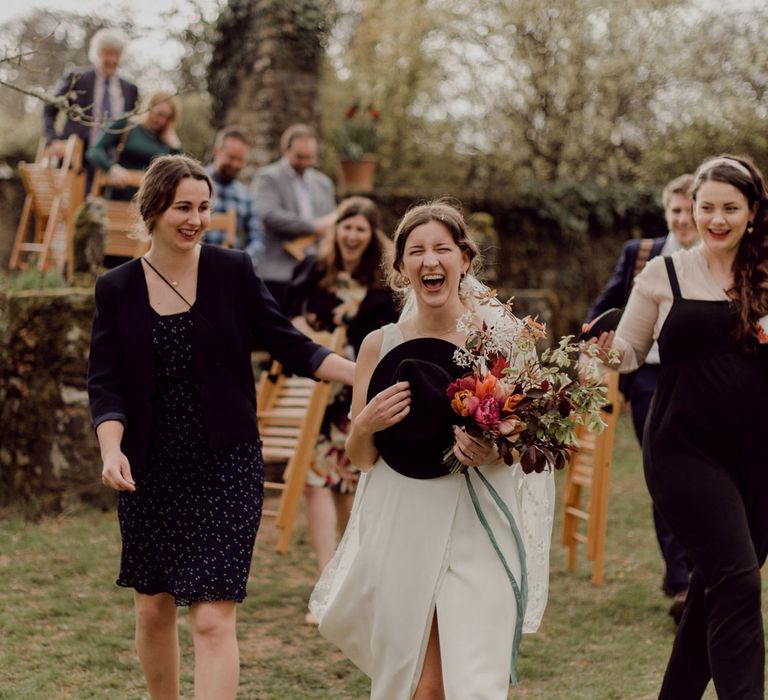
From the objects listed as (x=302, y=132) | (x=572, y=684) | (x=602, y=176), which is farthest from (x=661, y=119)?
(x=572, y=684)

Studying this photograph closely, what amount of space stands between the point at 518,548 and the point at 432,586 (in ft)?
1.05

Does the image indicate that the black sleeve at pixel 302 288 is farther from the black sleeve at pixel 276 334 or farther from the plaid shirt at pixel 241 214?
the black sleeve at pixel 276 334

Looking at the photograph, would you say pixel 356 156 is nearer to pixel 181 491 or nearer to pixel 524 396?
pixel 181 491

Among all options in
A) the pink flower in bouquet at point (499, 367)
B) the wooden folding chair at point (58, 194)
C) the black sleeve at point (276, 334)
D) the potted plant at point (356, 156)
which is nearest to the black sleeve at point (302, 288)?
the black sleeve at point (276, 334)

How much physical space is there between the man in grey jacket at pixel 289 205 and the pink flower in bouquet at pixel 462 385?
17.0 feet

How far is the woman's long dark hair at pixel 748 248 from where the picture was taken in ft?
13.5

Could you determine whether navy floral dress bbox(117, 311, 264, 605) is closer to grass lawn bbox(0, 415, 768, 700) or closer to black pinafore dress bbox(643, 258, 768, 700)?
grass lawn bbox(0, 415, 768, 700)

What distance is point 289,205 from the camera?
8.93 meters

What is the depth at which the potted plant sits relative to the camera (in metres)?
13.9

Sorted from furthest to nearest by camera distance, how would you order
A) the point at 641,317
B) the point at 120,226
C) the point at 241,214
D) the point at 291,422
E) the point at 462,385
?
the point at 120,226
the point at 241,214
the point at 291,422
the point at 641,317
the point at 462,385

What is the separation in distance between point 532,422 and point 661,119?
14.8 m

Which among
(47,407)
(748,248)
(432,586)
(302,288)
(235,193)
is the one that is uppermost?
(235,193)

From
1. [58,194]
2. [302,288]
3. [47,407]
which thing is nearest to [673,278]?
[302,288]

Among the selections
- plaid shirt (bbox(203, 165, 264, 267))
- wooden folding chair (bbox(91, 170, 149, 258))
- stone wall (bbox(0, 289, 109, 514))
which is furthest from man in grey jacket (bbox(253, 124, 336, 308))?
stone wall (bbox(0, 289, 109, 514))
